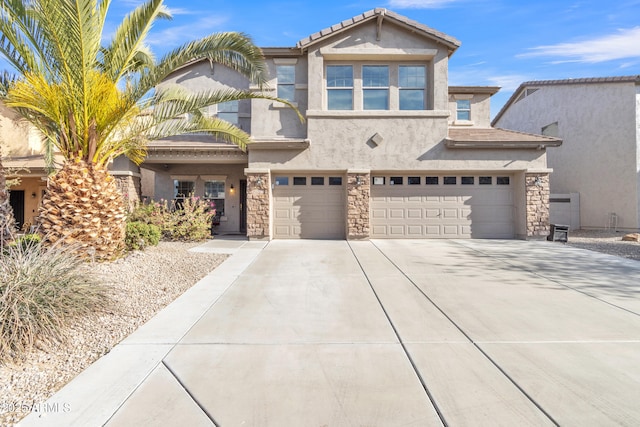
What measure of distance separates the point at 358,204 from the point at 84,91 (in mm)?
8794

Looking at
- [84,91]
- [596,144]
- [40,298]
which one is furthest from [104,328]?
[596,144]

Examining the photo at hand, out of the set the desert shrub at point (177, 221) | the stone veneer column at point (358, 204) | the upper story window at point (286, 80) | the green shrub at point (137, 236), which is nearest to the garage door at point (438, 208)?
the stone veneer column at point (358, 204)

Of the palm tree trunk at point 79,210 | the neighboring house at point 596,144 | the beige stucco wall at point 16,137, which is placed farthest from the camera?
the neighboring house at point 596,144

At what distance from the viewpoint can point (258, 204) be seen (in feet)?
43.4

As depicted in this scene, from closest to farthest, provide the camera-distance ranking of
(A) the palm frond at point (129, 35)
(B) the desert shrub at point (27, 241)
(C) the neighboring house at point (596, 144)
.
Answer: (B) the desert shrub at point (27, 241) < (A) the palm frond at point (129, 35) < (C) the neighboring house at point (596, 144)

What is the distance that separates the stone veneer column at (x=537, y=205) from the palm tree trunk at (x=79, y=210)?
1346cm

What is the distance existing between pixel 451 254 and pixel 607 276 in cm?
355

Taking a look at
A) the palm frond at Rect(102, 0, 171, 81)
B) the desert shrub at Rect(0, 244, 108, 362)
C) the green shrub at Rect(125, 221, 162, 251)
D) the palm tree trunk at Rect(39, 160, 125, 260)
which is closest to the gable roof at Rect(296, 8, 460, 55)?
the palm frond at Rect(102, 0, 171, 81)

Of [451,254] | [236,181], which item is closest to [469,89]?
[451,254]

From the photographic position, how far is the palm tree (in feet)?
22.8

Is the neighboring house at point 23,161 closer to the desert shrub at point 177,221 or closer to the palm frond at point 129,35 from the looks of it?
the desert shrub at point 177,221

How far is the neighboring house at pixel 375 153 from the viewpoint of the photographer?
1321 centimetres

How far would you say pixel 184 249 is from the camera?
1122cm

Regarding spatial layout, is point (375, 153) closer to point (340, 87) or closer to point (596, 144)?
point (340, 87)
